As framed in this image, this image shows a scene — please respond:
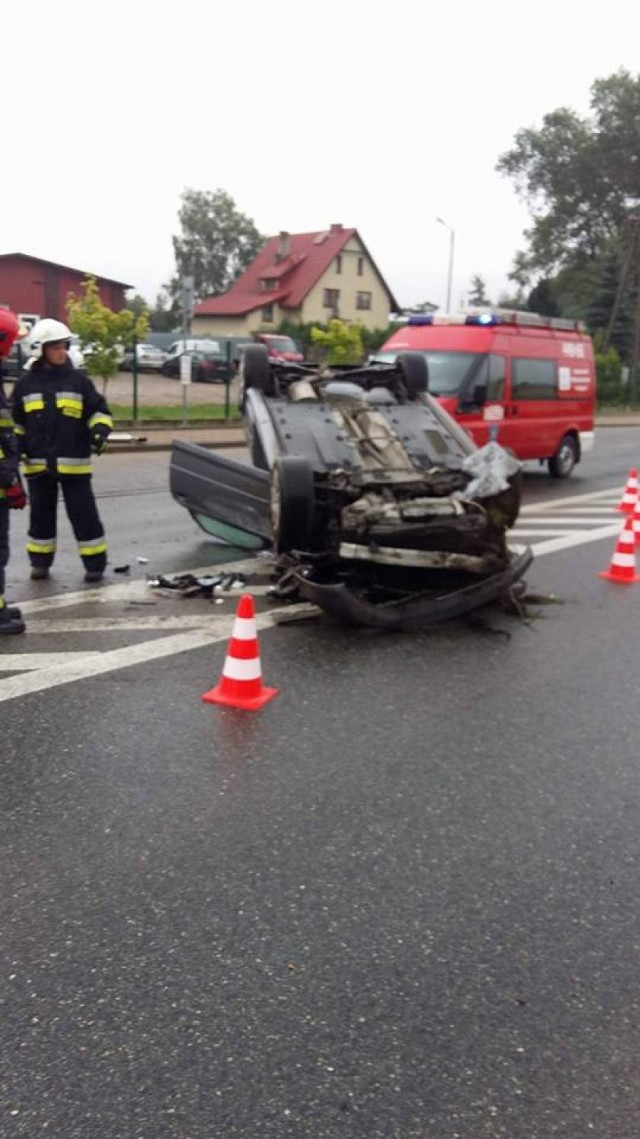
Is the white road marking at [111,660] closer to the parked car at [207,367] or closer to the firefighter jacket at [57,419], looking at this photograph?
the firefighter jacket at [57,419]

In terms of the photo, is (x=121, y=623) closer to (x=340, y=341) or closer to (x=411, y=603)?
(x=411, y=603)

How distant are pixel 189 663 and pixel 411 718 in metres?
1.32

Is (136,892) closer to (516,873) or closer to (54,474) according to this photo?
(516,873)

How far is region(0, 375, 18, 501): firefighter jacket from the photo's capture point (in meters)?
5.86

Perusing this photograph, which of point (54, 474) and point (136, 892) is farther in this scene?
point (54, 474)

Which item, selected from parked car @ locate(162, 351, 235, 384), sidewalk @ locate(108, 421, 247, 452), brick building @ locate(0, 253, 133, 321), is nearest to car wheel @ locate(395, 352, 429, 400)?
sidewalk @ locate(108, 421, 247, 452)

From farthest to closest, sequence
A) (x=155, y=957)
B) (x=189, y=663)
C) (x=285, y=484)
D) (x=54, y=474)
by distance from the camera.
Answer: (x=54, y=474)
(x=285, y=484)
(x=189, y=663)
(x=155, y=957)

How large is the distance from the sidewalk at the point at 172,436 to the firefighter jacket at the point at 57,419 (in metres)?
8.14

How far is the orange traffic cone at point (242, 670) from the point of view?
4.74 metres

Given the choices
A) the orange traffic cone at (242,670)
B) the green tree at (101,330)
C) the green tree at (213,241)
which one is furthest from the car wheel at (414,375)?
the green tree at (213,241)

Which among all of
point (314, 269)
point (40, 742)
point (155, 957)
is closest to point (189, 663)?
point (40, 742)

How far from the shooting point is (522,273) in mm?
61469

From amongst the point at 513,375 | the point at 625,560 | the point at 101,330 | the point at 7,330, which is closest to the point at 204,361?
the point at 101,330

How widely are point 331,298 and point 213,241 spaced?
101 feet
